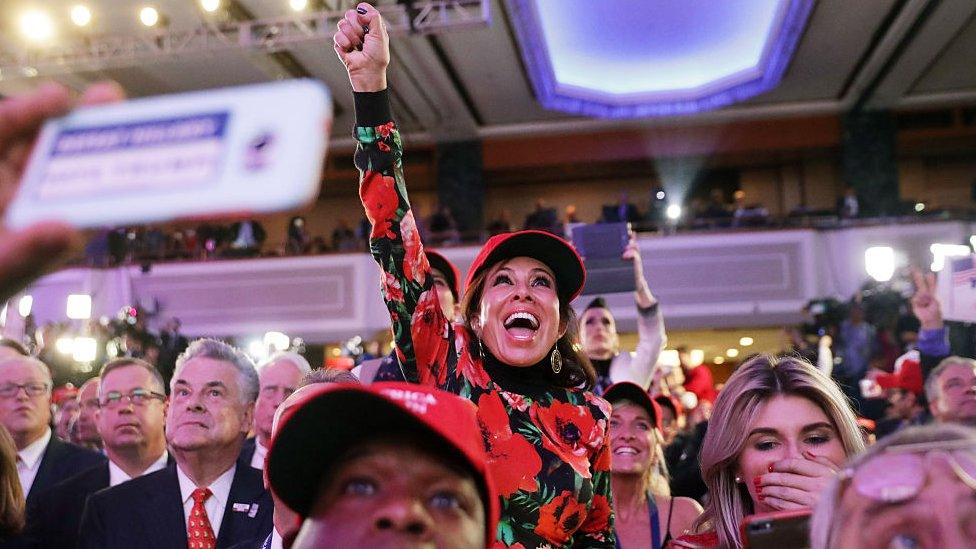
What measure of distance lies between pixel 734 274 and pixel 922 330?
9.45 metres

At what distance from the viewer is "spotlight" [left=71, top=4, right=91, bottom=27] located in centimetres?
1042

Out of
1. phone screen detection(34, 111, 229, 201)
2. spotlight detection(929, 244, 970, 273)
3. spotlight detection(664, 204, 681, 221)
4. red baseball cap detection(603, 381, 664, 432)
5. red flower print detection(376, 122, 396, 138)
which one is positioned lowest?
red baseball cap detection(603, 381, 664, 432)

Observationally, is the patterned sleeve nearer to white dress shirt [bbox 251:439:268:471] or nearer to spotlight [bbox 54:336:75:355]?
white dress shirt [bbox 251:439:268:471]

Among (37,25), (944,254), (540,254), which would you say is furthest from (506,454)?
(37,25)

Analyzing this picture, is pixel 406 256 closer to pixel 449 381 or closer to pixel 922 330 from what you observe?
pixel 449 381

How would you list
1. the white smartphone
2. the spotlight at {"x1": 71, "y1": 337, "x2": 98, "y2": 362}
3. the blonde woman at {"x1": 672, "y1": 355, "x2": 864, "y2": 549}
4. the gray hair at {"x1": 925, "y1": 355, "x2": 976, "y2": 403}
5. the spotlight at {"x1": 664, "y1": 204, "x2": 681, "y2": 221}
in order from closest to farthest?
the white smartphone < the blonde woman at {"x1": 672, "y1": 355, "x2": 864, "y2": 549} < the gray hair at {"x1": 925, "y1": 355, "x2": 976, "y2": 403} < the spotlight at {"x1": 71, "y1": 337, "x2": 98, "y2": 362} < the spotlight at {"x1": 664, "y1": 204, "x2": 681, "y2": 221}

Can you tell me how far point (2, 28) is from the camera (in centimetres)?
1053

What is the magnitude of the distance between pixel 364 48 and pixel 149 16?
1044 cm

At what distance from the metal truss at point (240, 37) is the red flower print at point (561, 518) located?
26.9ft

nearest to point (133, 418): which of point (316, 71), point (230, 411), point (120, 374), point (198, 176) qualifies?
point (120, 374)

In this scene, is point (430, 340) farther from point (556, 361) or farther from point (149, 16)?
point (149, 16)

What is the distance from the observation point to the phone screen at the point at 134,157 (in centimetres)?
55

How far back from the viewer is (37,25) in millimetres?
10039

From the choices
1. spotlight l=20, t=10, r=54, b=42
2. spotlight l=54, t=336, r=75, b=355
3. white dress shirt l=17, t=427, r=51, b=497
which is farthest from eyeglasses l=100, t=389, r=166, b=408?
spotlight l=20, t=10, r=54, b=42
